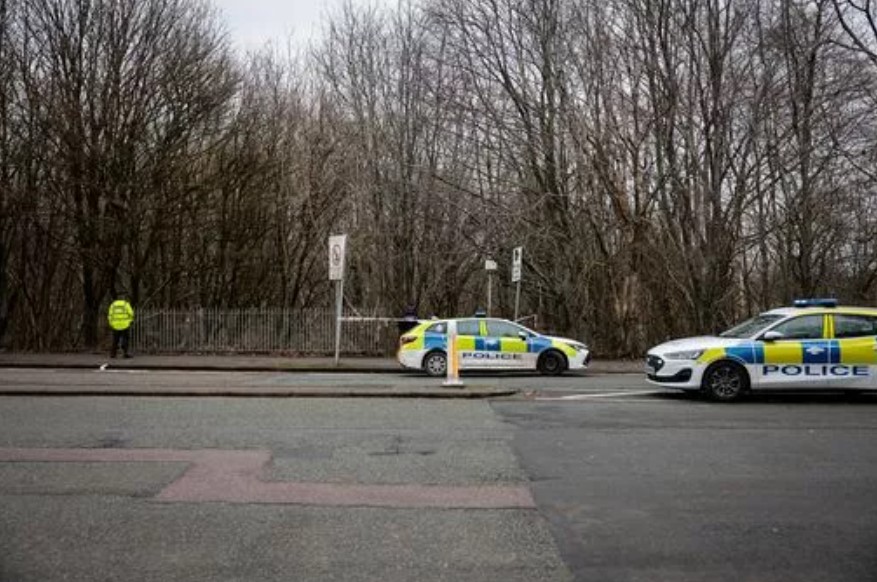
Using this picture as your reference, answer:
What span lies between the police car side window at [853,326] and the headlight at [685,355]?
2.26 m

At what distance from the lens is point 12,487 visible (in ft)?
26.9

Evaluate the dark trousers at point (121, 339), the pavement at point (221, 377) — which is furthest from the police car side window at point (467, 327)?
the dark trousers at point (121, 339)

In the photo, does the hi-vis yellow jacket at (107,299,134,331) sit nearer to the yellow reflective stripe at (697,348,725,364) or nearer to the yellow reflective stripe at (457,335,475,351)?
the yellow reflective stripe at (457,335,475,351)

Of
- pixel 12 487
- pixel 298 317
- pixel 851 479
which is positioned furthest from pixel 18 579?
pixel 298 317

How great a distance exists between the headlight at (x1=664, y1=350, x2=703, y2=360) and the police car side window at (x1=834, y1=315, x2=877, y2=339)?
7.40 ft

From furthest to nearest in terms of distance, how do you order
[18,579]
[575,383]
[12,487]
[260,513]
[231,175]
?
[231,175], [575,383], [12,487], [260,513], [18,579]

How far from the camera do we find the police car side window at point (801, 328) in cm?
1523

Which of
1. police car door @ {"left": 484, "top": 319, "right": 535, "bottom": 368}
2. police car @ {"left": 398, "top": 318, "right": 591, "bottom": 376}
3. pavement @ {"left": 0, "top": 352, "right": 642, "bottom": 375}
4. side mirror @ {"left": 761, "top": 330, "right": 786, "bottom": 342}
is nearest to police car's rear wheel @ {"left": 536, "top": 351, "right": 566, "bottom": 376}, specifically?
police car @ {"left": 398, "top": 318, "right": 591, "bottom": 376}

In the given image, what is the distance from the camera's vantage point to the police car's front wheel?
1520 cm

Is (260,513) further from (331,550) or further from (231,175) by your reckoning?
(231,175)

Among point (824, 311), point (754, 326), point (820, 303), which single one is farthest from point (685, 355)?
point (820, 303)

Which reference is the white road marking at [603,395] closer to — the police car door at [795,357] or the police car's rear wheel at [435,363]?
the police car door at [795,357]

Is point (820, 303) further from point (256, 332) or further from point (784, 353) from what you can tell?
point (256, 332)

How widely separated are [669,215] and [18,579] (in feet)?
82.4
